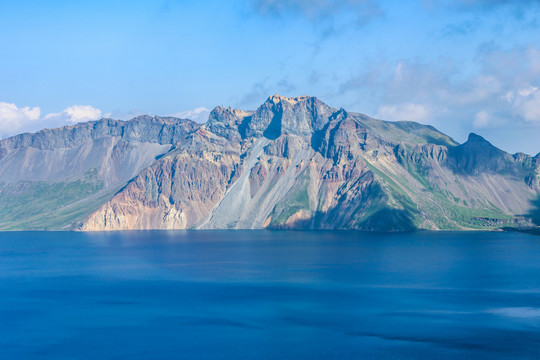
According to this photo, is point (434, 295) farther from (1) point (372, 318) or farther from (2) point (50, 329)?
(2) point (50, 329)

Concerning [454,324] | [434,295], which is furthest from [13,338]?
[434,295]

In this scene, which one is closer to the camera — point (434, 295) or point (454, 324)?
point (454, 324)

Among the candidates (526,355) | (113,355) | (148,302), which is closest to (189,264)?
(148,302)

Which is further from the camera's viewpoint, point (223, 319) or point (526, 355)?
point (223, 319)

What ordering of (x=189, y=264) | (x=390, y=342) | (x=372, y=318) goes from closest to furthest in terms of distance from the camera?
(x=390, y=342) → (x=372, y=318) → (x=189, y=264)

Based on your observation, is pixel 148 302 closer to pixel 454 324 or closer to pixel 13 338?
pixel 13 338

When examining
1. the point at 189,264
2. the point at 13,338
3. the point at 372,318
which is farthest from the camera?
the point at 189,264
